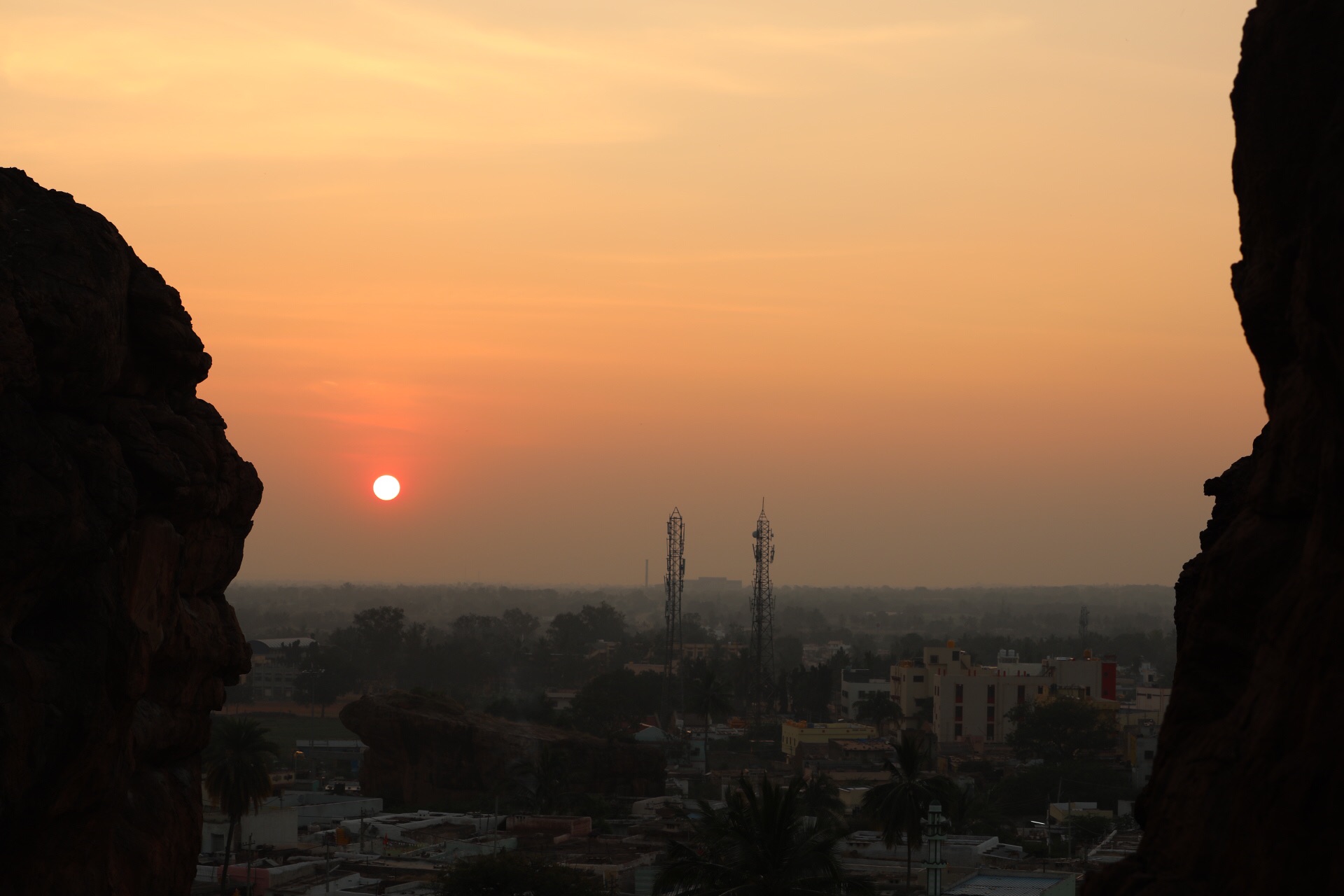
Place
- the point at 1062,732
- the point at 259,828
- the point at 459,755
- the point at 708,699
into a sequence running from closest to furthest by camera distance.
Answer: the point at 259,828, the point at 459,755, the point at 1062,732, the point at 708,699

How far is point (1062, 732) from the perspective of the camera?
94312 mm

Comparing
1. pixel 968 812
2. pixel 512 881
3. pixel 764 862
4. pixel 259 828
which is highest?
pixel 764 862

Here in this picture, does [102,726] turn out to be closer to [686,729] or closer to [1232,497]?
[1232,497]

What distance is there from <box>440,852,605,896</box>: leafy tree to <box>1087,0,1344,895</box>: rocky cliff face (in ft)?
119

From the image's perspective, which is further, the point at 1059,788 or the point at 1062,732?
the point at 1062,732

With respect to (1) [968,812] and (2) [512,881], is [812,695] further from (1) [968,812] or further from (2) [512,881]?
(2) [512,881]

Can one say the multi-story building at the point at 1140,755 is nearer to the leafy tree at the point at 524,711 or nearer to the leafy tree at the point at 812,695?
the leafy tree at the point at 524,711

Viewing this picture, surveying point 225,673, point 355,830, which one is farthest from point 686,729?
point 225,673

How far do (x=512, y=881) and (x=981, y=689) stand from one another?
2801 inches

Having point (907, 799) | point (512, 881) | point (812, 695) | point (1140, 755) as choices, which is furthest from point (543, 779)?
point (812, 695)

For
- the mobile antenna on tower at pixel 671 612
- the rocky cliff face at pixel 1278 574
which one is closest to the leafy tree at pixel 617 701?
the mobile antenna on tower at pixel 671 612

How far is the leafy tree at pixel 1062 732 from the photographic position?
306 feet

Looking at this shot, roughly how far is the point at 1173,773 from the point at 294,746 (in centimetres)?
10020

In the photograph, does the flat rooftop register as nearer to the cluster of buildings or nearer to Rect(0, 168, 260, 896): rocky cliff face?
the cluster of buildings
